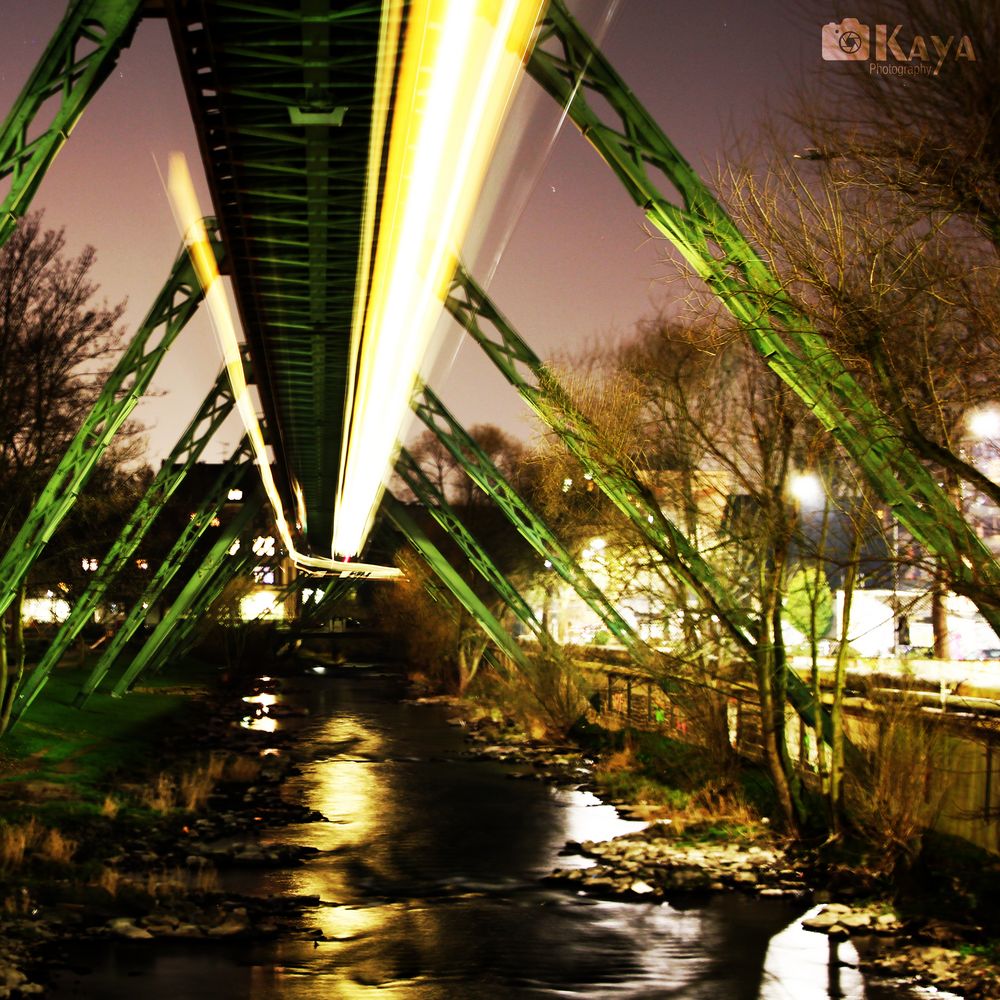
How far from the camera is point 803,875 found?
1545 centimetres

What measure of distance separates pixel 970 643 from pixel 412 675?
26.7 metres

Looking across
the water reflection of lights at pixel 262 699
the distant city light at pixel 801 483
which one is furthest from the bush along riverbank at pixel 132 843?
the water reflection of lights at pixel 262 699

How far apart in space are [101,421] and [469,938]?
10.1m

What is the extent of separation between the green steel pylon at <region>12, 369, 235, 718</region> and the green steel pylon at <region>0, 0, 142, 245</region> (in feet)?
53.5

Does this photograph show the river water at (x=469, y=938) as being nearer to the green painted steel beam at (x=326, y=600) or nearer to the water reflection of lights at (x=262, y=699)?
the water reflection of lights at (x=262, y=699)

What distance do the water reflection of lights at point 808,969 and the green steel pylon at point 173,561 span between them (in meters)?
21.6

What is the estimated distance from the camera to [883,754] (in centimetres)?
1409

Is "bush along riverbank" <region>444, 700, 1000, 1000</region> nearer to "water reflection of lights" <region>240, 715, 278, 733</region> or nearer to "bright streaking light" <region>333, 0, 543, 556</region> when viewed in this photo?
"bright streaking light" <region>333, 0, 543, 556</region>

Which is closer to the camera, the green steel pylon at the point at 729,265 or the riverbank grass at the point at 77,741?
the green steel pylon at the point at 729,265

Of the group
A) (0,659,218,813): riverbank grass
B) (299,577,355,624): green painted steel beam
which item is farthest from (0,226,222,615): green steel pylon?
(299,577,355,624): green painted steel beam

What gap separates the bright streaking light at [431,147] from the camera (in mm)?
7734

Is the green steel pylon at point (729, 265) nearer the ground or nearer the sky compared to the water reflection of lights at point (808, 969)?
nearer the sky

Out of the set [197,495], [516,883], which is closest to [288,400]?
[516,883]

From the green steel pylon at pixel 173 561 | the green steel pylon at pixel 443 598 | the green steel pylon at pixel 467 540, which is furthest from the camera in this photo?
the green steel pylon at pixel 443 598
